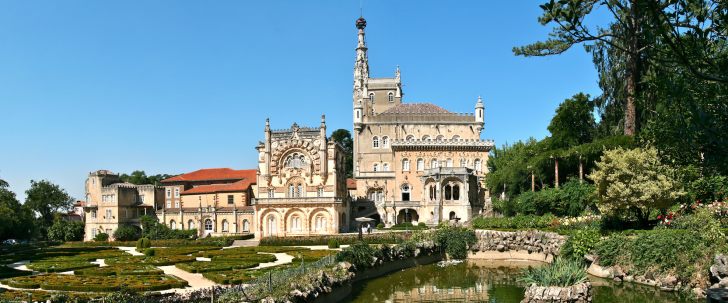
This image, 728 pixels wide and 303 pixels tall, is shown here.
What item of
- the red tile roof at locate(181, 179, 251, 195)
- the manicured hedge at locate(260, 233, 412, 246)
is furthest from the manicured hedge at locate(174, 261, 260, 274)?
the red tile roof at locate(181, 179, 251, 195)

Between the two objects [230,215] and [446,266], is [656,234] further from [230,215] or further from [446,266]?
[230,215]

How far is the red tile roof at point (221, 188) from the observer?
57344mm

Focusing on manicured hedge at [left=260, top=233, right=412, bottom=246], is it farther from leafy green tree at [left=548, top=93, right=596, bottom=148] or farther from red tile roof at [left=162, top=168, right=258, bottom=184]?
red tile roof at [left=162, top=168, right=258, bottom=184]

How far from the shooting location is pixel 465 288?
23.2 meters

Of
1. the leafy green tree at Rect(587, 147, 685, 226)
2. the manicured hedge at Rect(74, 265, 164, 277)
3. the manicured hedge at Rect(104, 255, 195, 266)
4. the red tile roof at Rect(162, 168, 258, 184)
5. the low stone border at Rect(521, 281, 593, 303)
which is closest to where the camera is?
the low stone border at Rect(521, 281, 593, 303)

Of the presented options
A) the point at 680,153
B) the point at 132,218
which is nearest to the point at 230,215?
the point at 132,218

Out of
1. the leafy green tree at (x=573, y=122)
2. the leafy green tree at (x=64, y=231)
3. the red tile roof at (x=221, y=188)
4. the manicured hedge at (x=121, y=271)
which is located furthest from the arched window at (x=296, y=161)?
the manicured hedge at (x=121, y=271)

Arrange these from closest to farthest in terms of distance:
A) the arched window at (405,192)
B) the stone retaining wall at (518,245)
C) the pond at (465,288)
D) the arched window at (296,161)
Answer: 1. the pond at (465,288)
2. the stone retaining wall at (518,245)
3. the arched window at (296,161)
4. the arched window at (405,192)

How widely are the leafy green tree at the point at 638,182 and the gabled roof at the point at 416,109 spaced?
36.9m

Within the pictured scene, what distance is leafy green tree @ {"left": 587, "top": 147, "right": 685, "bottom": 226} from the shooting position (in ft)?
80.9

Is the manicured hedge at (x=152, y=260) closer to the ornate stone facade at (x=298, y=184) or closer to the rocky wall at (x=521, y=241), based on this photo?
the ornate stone facade at (x=298, y=184)

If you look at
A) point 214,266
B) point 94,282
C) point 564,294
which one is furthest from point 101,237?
point 564,294

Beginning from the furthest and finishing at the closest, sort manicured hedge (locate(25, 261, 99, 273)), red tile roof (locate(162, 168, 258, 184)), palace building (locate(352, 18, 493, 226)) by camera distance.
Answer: red tile roof (locate(162, 168, 258, 184))
palace building (locate(352, 18, 493, 226))
manicured hedge (locate(25, 261, 99, 273))

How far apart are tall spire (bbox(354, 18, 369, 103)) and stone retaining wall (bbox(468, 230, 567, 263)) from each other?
4237 cm
